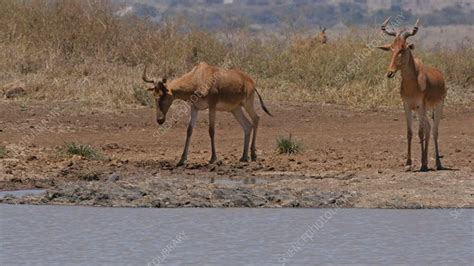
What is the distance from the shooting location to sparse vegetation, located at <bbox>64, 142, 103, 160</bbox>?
1812 cm

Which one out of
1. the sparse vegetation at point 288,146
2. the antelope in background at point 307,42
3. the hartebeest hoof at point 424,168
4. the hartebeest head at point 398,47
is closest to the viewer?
the hartebeest hoof at point 424,168

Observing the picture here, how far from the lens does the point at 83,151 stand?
18203 millimetres

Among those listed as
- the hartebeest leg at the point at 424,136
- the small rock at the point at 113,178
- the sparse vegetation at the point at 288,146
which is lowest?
the sparse vegetation at the point at 288,146

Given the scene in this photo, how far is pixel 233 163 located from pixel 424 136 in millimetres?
2837

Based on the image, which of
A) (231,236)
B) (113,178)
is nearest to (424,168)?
(113,178)

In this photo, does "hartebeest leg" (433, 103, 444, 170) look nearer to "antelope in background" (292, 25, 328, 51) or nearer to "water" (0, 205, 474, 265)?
"water" (0, 205, 474, 265)

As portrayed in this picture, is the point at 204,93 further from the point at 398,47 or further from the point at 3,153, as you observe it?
the point at 3,153

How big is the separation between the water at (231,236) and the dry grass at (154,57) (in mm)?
9226

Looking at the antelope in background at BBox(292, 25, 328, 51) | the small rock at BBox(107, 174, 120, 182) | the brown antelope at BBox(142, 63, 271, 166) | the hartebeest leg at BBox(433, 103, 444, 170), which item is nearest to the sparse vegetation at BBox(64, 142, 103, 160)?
the brown antelope at BBox(142, 63, 271, 166)

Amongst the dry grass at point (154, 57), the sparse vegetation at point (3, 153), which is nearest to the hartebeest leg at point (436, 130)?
the sparse vegetation at point (3, 153)

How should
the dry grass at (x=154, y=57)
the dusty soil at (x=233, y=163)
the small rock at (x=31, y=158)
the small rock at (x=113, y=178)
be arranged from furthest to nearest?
the dry grass at (x=154, y=57)
the small rock at (x=31, y=158)
the small rock at (x=113, y=178)
the dusty soil at (x=233, y=163)

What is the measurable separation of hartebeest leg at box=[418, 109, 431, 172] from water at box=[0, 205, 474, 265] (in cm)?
249

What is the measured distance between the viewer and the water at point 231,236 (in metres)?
12.2

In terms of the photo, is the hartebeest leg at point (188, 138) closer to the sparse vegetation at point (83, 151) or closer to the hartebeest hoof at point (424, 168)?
the sparse vegetation at point (83, 151)
